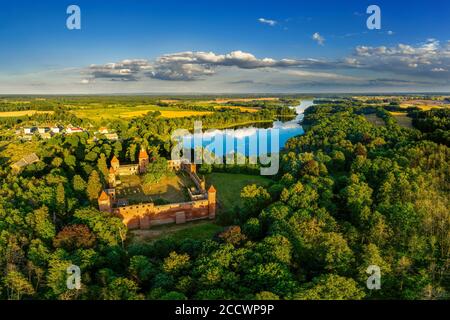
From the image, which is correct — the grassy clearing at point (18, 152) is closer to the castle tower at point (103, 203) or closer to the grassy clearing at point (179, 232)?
the castle tower at point (103, 203)

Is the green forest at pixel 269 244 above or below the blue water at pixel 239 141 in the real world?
below

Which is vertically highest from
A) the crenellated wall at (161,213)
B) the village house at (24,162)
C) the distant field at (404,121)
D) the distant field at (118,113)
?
the distant field at (118,113)

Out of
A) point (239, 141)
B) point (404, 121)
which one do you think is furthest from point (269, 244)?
point (404, 121)

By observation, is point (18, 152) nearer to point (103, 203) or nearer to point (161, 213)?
point (103, 203)

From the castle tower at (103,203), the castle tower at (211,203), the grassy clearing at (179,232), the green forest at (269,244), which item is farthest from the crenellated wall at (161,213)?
the green forest at (269,244)

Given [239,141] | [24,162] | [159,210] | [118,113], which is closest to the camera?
[159,210]

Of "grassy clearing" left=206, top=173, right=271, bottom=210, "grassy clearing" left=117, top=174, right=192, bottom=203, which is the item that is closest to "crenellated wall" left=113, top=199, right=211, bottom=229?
"grassy clearing" left=206, top=173, right=271, bottom=210
